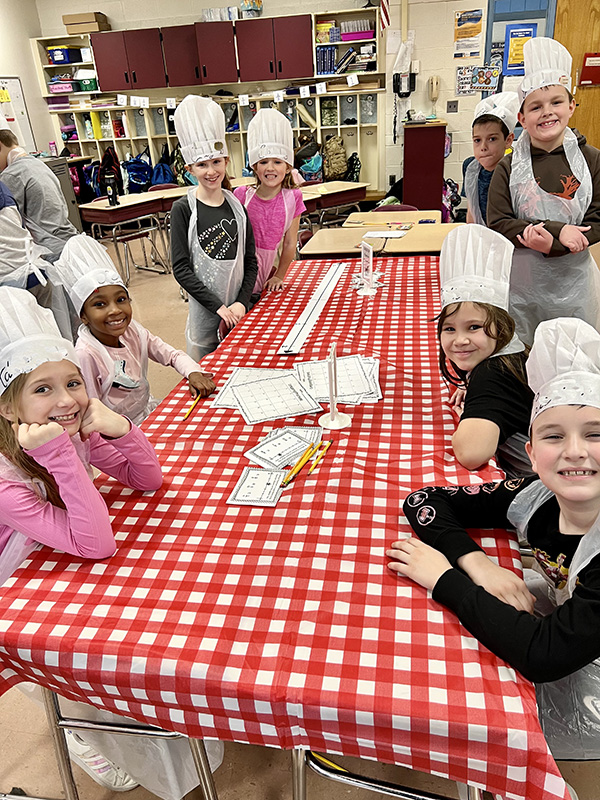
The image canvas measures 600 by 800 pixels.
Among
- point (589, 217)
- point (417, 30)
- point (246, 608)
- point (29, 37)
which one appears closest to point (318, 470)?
point (246, 608)

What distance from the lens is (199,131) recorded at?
2.25 meters

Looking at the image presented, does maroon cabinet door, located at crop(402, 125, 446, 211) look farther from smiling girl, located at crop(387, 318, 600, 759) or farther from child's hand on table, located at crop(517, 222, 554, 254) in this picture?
smiling girl, located at crop(387, 318, 600, 759)

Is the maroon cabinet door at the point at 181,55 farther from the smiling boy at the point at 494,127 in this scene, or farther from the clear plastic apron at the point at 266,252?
the smiling boy at the point at 494,127

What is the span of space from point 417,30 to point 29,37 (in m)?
4.85

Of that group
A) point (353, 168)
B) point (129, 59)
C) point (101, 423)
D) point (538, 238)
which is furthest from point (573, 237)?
point (129, 59)

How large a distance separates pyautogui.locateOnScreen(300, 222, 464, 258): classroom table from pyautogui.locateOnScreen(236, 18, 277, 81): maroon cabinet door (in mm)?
3946

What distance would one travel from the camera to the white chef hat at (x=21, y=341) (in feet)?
3.51

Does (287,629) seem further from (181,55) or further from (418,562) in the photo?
(181,55)

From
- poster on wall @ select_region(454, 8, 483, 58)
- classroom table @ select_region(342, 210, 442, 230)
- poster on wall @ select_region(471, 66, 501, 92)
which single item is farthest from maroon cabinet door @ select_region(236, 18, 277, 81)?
classroom table @ select_region(342, 210, 442, 230)

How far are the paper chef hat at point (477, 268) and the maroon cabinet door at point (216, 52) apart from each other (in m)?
6.29

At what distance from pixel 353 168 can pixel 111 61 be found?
127 inches

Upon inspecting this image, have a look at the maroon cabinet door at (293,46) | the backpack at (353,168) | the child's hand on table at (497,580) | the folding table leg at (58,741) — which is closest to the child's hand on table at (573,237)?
the child's hand on table at (497,580)

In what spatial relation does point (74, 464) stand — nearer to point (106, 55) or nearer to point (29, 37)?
point (106, 55)

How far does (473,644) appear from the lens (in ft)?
2.81
